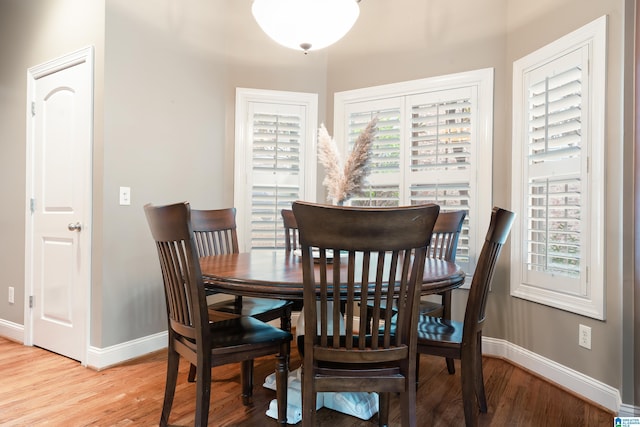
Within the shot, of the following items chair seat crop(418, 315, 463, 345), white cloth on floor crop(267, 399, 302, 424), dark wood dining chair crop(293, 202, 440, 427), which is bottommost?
white cloth on floor crop(267, 399, 302, 424)

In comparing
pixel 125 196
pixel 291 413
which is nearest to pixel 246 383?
pixel 291 413

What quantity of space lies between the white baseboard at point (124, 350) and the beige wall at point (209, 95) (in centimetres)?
5

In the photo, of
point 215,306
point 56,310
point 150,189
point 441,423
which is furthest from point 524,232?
point 56,310

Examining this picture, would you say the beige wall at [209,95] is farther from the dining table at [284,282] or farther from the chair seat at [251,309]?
the dining table at [284,282]

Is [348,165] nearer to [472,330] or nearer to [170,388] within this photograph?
[472,330]

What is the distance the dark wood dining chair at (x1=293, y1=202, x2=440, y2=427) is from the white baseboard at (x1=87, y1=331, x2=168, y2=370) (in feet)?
5.73

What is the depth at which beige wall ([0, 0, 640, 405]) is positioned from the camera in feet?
6.84

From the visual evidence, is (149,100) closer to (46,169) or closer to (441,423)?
(46,169)

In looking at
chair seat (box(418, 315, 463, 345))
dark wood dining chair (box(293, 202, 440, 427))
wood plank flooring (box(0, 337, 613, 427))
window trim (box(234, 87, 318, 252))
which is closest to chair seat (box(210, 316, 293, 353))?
dark wood dining chair (box(293, 202, 440, 427))

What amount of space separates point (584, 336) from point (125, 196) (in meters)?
2.91

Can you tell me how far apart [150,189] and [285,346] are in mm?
1655

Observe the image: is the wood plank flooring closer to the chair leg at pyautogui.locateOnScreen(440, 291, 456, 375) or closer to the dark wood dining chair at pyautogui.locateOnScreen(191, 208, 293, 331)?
the chair leg at pyautogui.locateOnScreen(440, 291, 456, 375)

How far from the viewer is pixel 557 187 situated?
7.72 feet

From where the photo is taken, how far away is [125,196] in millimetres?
2572
